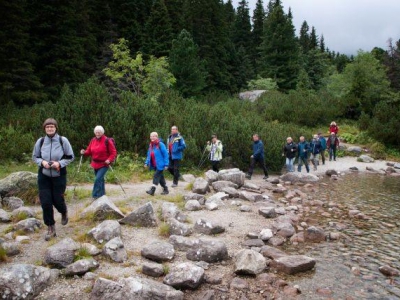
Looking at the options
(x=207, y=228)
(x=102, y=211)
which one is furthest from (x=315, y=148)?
(x=102, y=211)

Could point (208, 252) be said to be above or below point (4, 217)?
below

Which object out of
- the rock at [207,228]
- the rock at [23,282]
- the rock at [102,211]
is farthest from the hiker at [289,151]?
the rock at [23,282]

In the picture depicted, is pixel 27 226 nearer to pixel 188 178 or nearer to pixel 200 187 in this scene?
pixel 200 187

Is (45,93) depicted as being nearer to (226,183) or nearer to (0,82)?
(0,82)

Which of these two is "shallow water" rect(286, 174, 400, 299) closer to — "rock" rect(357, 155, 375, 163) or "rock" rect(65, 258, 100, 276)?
"rock" rect(65, 258, 100, 276)

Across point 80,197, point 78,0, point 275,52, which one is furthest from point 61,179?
point 275,52

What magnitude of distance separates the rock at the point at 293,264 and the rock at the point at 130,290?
2.02m

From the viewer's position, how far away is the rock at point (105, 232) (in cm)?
617

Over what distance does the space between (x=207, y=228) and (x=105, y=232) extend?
7.19 feet

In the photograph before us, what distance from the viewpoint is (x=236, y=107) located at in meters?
28.4

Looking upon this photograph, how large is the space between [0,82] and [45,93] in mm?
3411

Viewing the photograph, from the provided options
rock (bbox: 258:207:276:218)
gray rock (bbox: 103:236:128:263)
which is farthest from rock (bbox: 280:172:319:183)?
gray rock (bbox: 103:236:128:263)

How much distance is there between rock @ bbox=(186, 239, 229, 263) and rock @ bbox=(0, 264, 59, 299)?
233 centimetres

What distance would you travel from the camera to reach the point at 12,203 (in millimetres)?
8141
